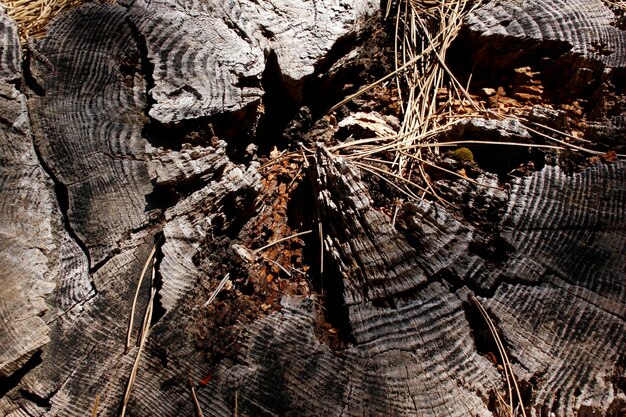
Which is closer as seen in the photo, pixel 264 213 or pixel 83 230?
pixel 83 230

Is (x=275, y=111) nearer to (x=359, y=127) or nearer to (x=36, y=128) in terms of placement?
(x=359, y=127)

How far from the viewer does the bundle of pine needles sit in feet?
6.15

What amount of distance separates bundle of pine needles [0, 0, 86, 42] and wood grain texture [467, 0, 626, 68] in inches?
65.7

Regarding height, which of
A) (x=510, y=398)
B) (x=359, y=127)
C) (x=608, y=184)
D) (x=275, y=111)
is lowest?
(x=510, y=398)

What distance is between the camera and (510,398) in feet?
4.25

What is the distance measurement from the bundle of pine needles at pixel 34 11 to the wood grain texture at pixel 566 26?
1668mm

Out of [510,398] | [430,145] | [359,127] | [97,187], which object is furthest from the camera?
[359,127]

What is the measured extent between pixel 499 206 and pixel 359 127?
A: 659 mm

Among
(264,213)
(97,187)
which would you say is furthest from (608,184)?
(97,187)

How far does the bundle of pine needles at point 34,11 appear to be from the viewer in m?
1.88

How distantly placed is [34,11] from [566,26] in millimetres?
2138

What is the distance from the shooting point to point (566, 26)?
5.78 feet

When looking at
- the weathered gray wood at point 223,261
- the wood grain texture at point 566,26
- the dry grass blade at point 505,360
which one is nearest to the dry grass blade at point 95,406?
the weathered gray wood at point 223,261

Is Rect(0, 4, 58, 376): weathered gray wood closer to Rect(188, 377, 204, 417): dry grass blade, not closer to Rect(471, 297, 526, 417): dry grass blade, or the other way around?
Rect(188, 377, 204, 417): dry grass blade
